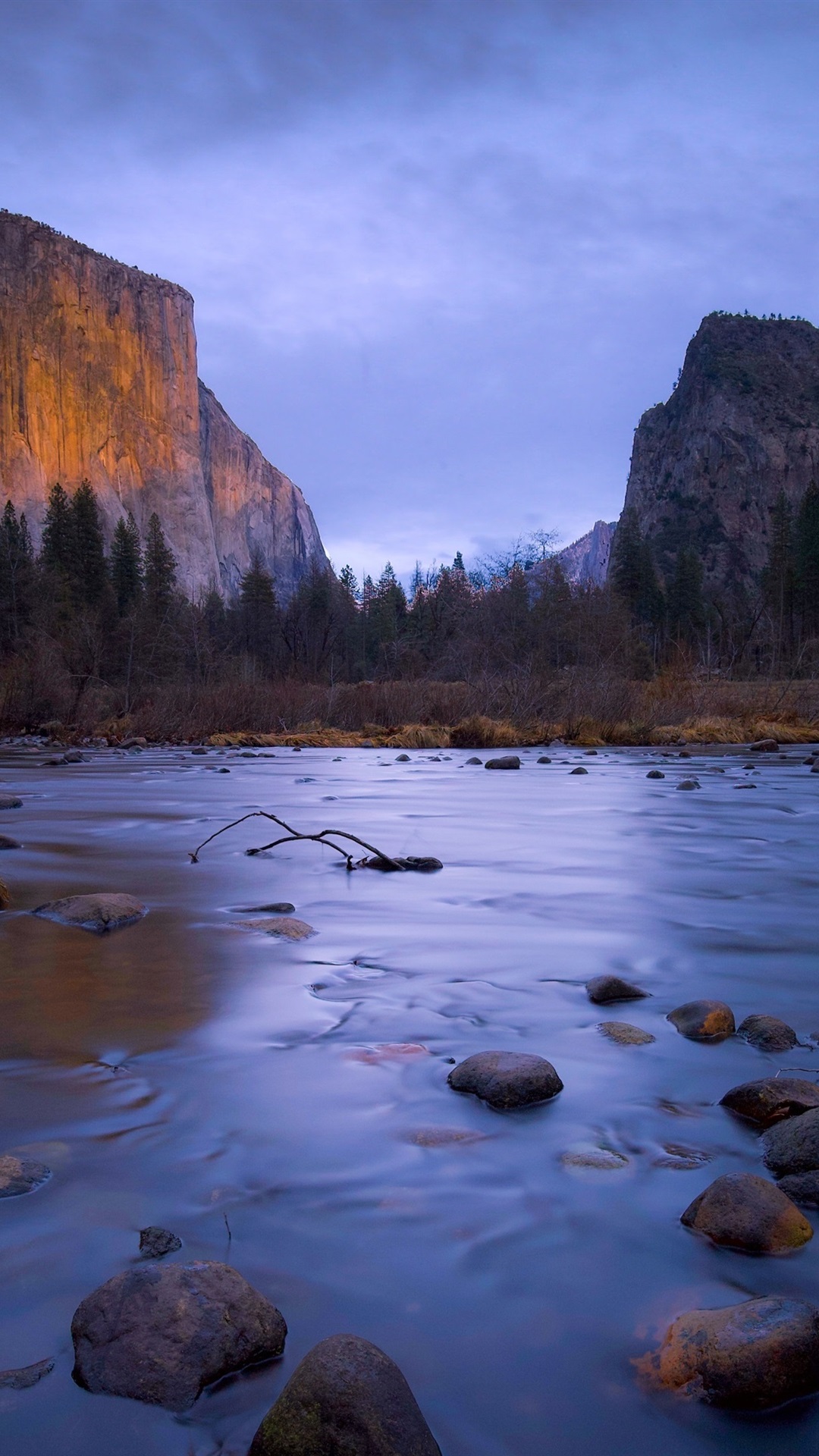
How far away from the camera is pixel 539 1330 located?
1287 millimetres

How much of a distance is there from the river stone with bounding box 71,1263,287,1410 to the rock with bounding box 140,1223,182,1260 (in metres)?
0.14

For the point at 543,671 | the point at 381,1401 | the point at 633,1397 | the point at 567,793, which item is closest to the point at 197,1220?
the point at 381,1401

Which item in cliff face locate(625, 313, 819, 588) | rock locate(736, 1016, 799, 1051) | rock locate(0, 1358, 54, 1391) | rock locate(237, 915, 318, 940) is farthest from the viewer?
cliff face locate(625, 313, 819, 588)

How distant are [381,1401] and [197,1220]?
568 mm

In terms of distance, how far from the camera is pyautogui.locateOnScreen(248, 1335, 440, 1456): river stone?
103 cm

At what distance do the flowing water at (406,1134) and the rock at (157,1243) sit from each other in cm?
2

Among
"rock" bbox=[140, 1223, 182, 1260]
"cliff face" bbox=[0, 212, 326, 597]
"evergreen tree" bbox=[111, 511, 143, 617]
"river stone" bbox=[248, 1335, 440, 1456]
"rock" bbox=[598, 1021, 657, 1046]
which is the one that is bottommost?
"rock" bbox=[598, 1021, 657, 1046]

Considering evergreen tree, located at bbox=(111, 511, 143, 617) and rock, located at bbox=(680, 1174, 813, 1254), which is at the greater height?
evergreen tree, located at bbox=(111, 511, 143, 617)

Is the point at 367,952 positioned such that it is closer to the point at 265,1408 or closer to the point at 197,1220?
the point at 197,1220

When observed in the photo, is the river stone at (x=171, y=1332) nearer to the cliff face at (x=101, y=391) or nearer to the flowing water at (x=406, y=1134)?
the flowing water at (x=406, y=1134)

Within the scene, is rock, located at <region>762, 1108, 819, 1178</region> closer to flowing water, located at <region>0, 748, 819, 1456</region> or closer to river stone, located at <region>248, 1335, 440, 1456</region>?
flowing water, located at <region>0, 748, 819, 1456</region>

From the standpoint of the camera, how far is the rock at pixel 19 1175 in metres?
1.60

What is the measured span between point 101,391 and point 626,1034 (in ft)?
335

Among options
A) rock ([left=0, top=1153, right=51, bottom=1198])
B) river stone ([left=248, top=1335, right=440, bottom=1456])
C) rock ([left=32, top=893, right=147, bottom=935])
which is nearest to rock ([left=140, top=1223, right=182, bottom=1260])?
rock ([left=0, top=1153, right=51, bottom=1198])
